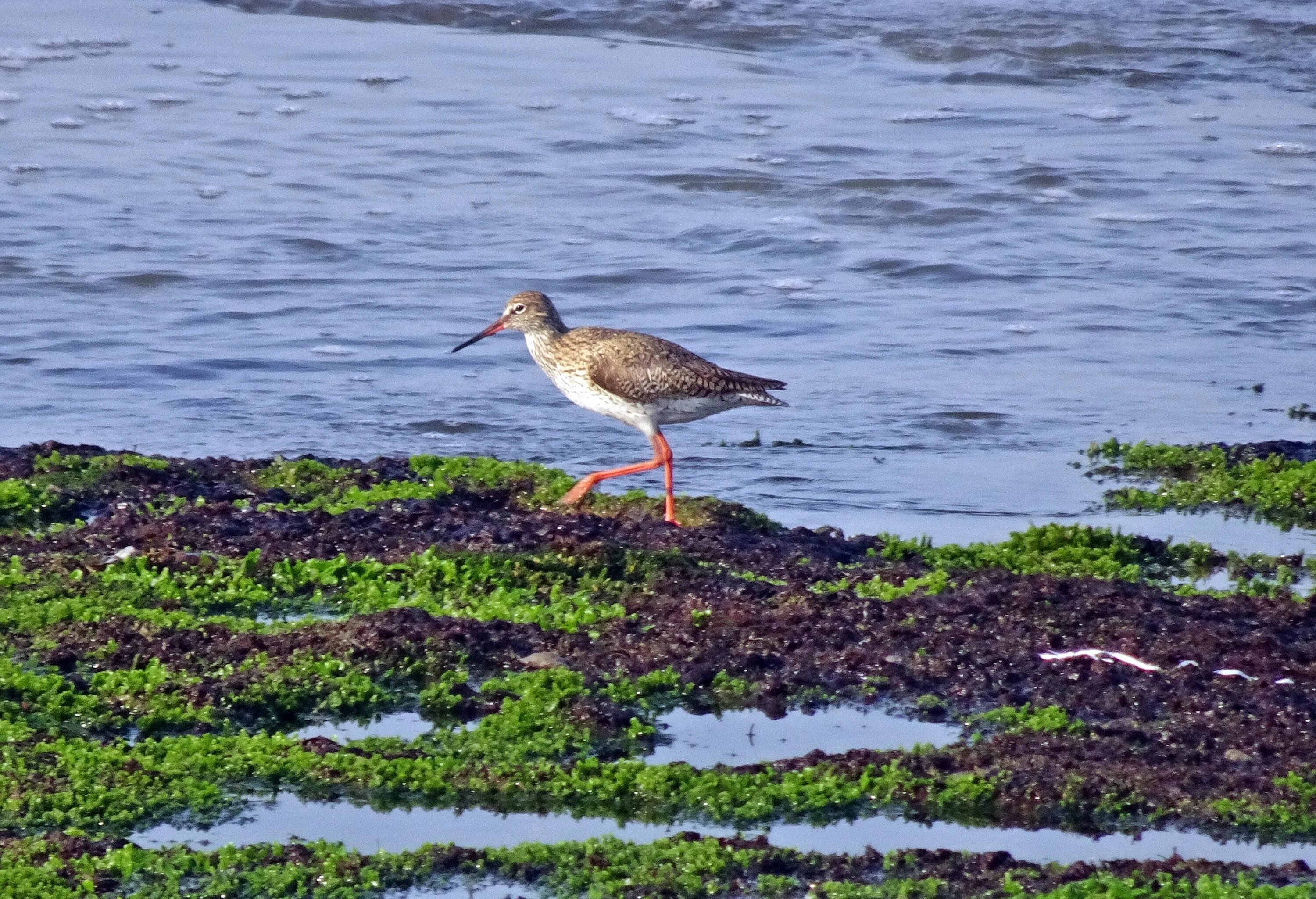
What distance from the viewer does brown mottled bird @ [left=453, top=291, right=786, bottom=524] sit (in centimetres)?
830

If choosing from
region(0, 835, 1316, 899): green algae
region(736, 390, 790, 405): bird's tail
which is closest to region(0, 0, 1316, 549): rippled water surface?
region(736, 390, 790, 405): bird's tail

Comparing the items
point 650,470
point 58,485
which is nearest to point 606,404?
point 650,470

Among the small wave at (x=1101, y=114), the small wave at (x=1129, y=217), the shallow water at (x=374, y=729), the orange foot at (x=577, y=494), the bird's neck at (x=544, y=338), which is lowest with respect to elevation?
the shallow water at (x=374, y=729)

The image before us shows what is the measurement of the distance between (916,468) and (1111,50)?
13.1m

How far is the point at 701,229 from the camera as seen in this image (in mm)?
14812

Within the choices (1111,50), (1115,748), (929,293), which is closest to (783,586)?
(1115,748)

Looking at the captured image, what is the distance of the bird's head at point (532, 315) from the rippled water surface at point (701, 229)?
0.94 meters

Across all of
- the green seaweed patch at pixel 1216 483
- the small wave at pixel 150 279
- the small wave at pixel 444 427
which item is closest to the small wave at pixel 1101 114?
the small wave at pixel 150 279

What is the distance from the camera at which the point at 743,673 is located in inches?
229

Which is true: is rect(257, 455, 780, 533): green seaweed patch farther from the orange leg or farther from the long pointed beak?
the long pointed beak

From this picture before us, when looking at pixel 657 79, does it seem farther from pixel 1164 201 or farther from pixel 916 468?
pixel 916 468

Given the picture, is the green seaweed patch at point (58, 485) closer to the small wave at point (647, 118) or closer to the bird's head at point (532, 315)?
the bird's head at point (532, 315)

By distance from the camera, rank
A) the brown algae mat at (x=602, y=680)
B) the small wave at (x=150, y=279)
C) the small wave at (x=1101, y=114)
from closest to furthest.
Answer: the brown algae mat at (x=602, y=680) < the small wave at (x=150, y=279) < the small wave at (x=1101, y=114)

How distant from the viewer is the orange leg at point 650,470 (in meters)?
7.88
